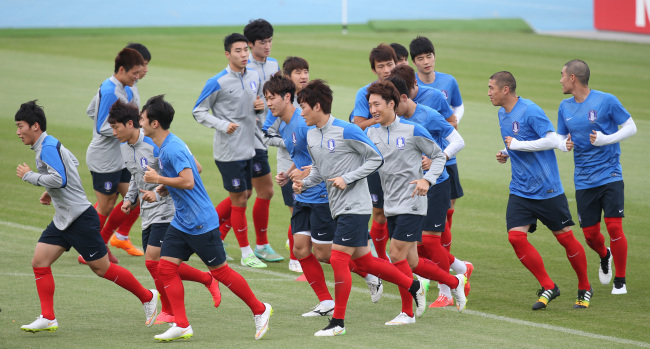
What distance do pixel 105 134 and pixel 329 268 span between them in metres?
2.79

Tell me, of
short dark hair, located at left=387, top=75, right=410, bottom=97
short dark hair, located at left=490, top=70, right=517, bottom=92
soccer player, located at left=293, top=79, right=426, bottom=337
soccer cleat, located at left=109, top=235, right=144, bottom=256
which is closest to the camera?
soccer player, located at left=293, top=79, right=426, bottom=337

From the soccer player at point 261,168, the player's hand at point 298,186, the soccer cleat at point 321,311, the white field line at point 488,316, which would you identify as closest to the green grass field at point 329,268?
the white field line at point 488,316

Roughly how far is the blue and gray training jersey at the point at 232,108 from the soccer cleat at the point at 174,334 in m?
3.16

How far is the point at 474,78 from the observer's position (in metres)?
Answer: 23.0

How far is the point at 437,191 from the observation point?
8.01 metres

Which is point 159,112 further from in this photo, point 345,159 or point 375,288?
point 375,288

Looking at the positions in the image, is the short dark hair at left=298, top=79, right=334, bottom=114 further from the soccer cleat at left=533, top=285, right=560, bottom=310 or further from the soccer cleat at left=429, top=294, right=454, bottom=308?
the soccer cleat at left=533, top=285, right=560, bottom=310

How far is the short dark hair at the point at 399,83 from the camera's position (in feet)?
24.9

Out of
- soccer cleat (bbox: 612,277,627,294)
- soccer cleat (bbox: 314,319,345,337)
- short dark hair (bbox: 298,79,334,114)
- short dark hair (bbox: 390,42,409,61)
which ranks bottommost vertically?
soccer cleat (bbox: 612,277,627,294)

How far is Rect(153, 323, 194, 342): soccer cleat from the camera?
6.74 meters

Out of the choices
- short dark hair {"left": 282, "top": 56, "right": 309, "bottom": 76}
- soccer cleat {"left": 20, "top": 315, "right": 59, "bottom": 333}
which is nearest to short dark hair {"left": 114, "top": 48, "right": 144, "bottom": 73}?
short dark hair {"left": 282, "top": 56, "right": 309, "bottom": 76}

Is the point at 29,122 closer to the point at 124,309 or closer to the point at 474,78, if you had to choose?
the point at 124,309

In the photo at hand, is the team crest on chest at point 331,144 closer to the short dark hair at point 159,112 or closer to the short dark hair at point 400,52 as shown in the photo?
the short dark hair at point 159,112

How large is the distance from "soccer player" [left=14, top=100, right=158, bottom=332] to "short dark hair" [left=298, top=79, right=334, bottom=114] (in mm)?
1951
